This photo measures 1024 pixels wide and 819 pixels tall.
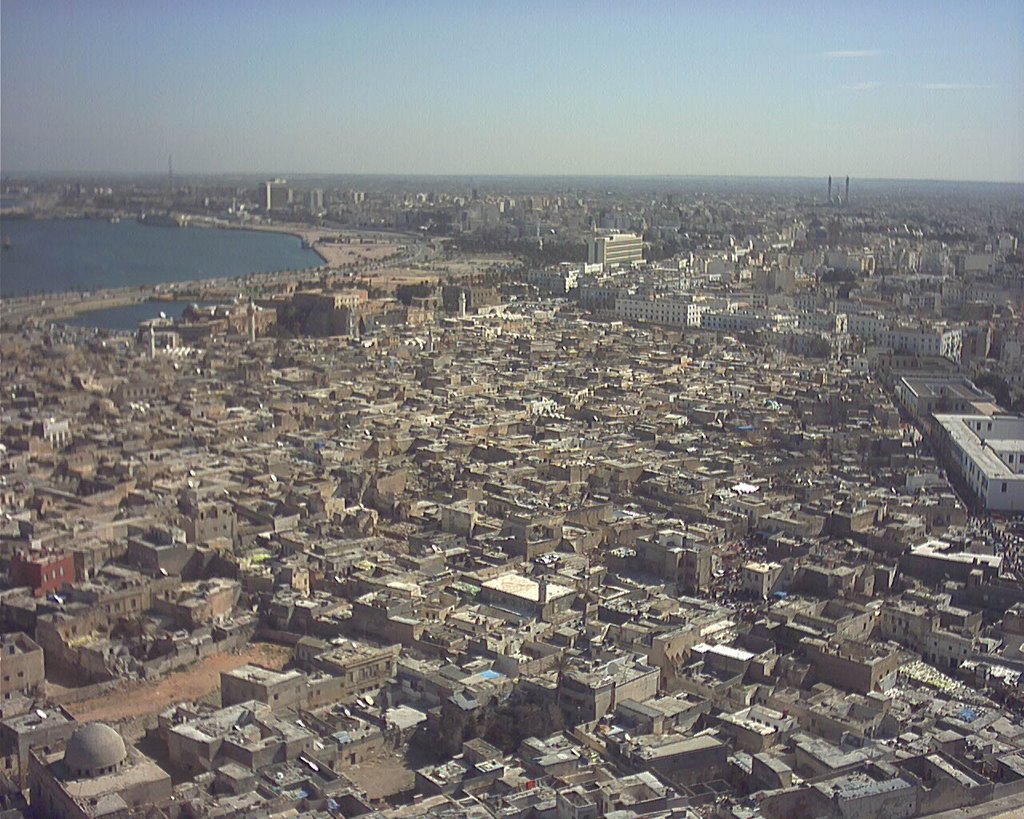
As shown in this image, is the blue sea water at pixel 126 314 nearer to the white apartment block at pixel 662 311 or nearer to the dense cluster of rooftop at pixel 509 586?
the dense cluster of rooftop at pixel 509 586

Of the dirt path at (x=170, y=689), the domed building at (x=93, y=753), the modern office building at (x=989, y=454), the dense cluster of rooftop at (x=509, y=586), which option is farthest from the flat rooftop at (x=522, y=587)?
the modern office building at (x=989, y=454)

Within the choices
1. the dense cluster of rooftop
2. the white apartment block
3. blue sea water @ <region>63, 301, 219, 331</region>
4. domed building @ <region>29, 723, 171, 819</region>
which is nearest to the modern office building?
the dense cluster of rooftop

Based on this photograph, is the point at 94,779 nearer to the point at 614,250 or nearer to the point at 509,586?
the point at 509,586

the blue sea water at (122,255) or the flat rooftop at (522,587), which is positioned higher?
the blue sea water at (122,255)

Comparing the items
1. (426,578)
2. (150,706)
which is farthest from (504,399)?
(150,706)

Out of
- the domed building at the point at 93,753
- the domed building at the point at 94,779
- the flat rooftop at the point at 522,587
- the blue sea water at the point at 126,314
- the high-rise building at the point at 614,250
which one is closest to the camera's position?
the domed building at the point at 94,779

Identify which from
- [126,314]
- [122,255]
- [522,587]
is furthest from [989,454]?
[122,255]
